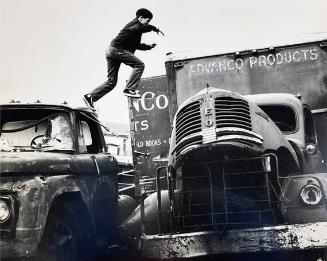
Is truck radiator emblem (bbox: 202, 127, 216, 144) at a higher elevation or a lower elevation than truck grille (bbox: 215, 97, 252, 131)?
lower

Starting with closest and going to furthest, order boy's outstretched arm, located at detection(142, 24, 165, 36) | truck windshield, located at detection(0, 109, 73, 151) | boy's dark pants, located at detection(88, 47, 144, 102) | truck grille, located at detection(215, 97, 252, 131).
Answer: truck grille, located at detection(215, 97, 252, 131)
truck windshield, located at detection(0, 109, 73, 151)
boy's outstretched arm, located at detection(142, 24, 165, 36)
boy's dark pants, located at detection(88, 47, 144, 102)

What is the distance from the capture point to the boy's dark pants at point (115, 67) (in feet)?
22.9

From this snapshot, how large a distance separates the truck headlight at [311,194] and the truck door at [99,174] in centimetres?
221

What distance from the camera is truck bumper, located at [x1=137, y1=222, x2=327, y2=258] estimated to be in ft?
13.1

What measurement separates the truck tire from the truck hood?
34 cm

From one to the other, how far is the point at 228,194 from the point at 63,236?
1652mm

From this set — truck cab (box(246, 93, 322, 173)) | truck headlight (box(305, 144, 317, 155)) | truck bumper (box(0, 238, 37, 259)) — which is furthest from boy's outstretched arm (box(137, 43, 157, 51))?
truck bumper (box(0, 238, 37, 259))

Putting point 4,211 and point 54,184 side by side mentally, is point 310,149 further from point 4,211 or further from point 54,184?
point 4,211

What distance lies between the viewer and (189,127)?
180 inches

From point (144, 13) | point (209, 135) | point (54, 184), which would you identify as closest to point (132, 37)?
point (144, 13)

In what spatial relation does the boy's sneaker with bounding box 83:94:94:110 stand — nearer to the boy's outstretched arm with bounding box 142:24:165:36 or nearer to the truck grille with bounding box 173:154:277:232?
the boy's outstretched arm with bounding box 142:24:165:36

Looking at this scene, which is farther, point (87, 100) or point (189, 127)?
point (87, 100)

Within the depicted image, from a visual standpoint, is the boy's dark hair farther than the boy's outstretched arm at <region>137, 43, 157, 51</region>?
No

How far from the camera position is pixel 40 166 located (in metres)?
4.03
